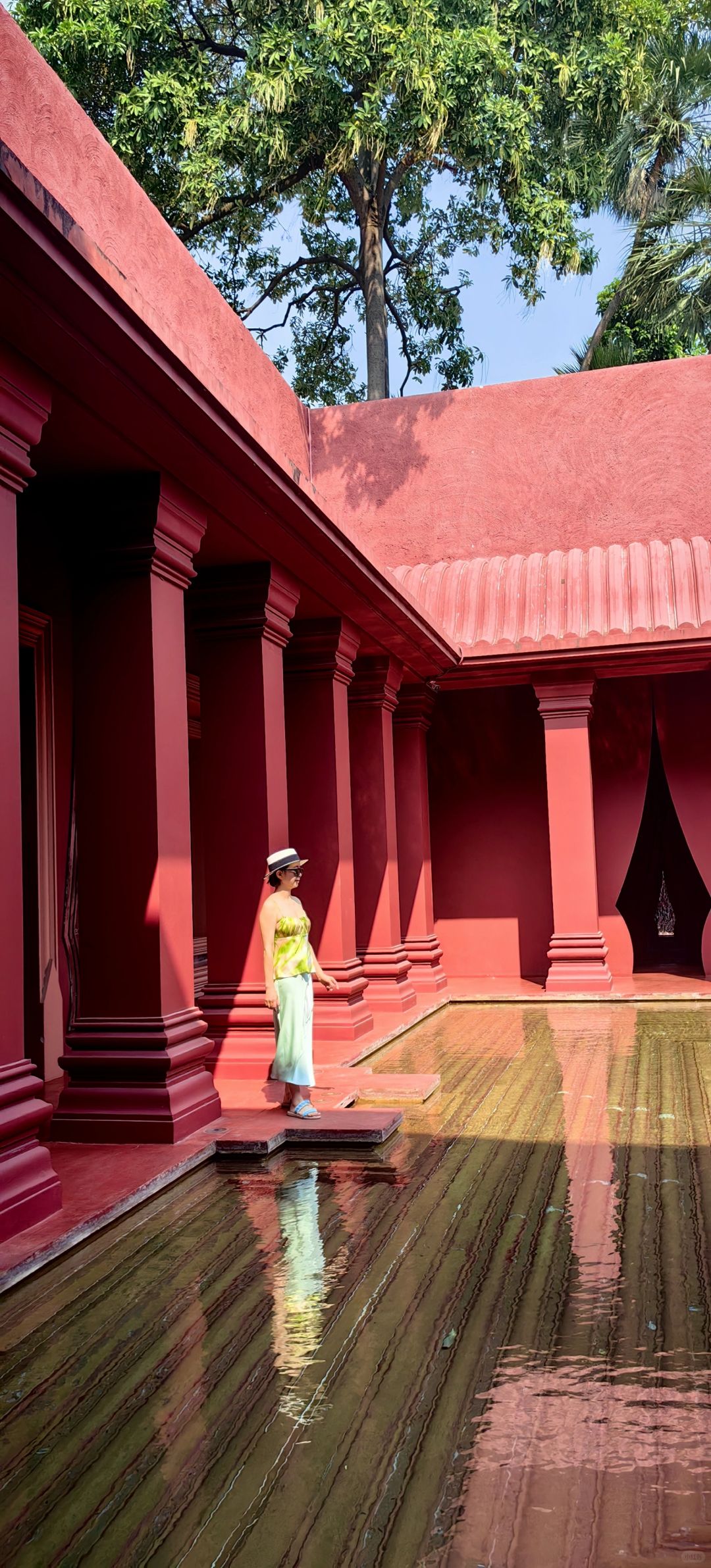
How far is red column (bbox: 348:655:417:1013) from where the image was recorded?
9680 millimetres

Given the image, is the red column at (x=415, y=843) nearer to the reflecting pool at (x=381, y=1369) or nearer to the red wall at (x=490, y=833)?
the red wall at (x=490, y=833)

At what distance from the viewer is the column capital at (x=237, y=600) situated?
22.3 ft

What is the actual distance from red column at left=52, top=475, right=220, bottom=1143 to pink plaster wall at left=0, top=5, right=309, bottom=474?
829 millimetres

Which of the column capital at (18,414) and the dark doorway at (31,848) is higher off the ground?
the column capital at (18,414)

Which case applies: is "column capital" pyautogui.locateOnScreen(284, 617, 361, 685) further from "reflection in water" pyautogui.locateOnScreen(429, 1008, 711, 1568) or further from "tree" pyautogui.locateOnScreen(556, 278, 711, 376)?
"tree" pyautogui.locateOnScreen(556, 278, 711, 376)

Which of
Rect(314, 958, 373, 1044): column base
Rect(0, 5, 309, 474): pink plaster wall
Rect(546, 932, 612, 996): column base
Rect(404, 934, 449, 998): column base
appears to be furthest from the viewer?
Rect(404, 934, 449, 998): column base

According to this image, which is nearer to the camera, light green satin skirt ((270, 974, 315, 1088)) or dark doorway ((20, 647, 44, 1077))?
light green satin skirt ((270, 974, 315, 1088))

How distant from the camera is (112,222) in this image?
6.40 meters

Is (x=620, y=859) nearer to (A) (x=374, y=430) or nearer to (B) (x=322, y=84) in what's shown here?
(A) (x=374, y=430)

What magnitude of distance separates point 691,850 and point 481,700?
96.2 inches

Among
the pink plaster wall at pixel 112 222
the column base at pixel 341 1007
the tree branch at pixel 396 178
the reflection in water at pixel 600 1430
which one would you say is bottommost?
the reflection in water at pixel 600 1430

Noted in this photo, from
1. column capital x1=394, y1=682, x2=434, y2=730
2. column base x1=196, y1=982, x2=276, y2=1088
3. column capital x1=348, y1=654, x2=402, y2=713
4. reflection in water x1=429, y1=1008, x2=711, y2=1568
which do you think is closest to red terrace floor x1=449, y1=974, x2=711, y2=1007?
column capital x1=394, y1=682, x2=434, y2=730

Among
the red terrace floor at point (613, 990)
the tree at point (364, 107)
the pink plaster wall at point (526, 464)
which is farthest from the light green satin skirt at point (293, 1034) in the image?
the tree at point (364, 107)

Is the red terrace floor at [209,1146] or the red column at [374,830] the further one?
the red column at [374,830]
